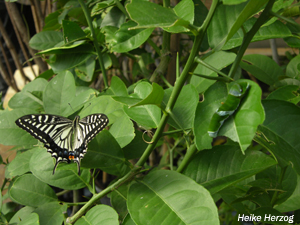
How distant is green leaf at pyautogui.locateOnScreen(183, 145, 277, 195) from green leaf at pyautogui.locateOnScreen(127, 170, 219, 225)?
6 cm

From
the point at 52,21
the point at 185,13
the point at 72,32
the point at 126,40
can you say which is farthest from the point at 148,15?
the point at 52,21

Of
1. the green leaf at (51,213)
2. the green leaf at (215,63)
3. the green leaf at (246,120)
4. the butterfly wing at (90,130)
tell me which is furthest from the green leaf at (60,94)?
the green leaf at (246,120)

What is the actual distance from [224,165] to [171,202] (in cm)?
14

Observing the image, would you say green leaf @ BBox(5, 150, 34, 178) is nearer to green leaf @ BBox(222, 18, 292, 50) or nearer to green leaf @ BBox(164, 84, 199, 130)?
green leaf @ BBox(164, 84, 199, 130)

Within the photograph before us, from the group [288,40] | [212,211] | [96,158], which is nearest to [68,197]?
[96,158]

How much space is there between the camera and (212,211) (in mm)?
402

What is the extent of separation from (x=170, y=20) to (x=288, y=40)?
462 millimetres

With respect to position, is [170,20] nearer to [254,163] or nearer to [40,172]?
[254,163]

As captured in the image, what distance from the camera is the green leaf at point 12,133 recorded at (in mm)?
615

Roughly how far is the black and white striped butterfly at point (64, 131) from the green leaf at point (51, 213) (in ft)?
0.41

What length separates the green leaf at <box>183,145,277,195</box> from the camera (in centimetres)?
47

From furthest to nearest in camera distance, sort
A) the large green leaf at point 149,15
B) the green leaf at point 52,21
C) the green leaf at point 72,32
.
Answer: the green leaf at point 52,21
the green leaf at point 72,32
the large green leaf at point 149,15

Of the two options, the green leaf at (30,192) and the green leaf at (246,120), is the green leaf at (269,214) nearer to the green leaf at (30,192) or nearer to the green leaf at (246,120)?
the green leaf at (246,120)

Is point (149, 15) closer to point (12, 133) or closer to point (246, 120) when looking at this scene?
point (246, 120)
